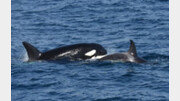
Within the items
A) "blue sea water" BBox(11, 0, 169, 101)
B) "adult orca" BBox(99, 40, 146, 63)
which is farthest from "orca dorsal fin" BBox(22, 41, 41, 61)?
"adult orca" BBox(99, 40, 146, 63)

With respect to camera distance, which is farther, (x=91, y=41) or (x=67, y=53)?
(x=91, y=41)

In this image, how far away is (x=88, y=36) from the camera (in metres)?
30.6

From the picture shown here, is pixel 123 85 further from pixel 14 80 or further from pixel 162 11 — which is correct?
pixel 162 11

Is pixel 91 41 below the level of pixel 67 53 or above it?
above

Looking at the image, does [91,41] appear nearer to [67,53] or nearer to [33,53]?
[67,53]

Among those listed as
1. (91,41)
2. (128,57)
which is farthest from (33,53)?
(91,41)

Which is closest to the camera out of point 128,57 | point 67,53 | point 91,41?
point 128,57

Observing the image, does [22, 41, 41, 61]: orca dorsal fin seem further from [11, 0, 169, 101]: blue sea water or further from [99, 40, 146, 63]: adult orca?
[99, 40, 146, 63]: adult orca

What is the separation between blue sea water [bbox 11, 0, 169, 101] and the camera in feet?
64.3

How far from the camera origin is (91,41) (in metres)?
29.7


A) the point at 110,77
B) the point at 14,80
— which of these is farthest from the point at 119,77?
the point at 14,80

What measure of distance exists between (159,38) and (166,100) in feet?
36.3

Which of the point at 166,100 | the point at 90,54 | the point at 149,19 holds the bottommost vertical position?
the point at 166,100

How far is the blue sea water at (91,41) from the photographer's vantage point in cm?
1959
